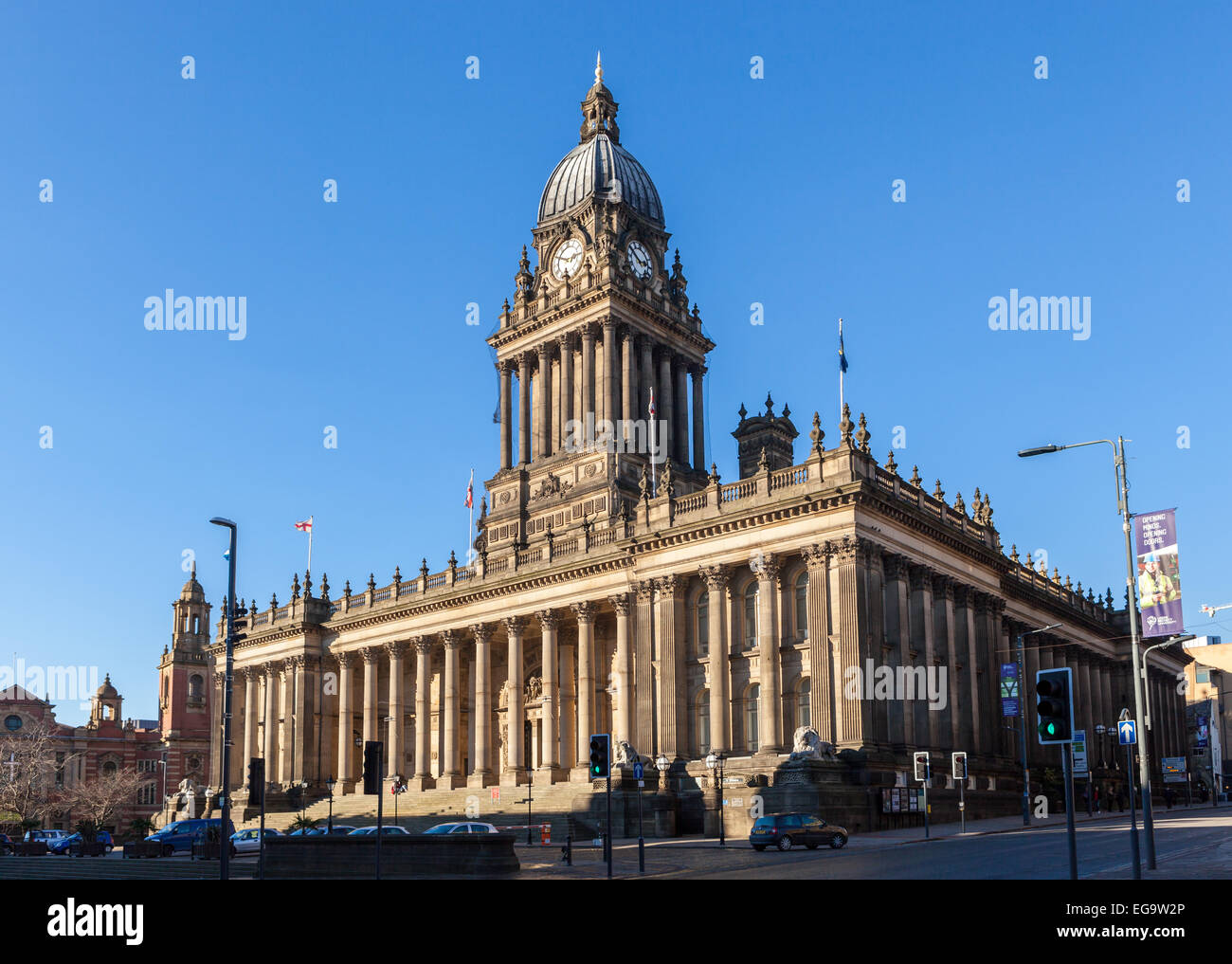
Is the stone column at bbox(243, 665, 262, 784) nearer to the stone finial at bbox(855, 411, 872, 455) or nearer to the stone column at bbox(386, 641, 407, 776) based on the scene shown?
the stone column at bbox(386, 641, 407, 776)

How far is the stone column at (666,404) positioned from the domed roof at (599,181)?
1161cm

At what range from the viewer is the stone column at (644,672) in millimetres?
64375

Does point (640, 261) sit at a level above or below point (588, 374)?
above

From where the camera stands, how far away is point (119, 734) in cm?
12731

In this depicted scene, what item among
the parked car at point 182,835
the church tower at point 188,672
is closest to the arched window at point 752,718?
the parked car at point 182,835

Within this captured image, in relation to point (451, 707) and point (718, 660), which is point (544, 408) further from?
point (718, 660)

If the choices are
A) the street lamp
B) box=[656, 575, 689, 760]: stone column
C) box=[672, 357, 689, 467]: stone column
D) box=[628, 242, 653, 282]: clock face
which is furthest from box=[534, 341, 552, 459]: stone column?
the street lamp

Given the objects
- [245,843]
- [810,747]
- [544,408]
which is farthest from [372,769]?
[544,408]

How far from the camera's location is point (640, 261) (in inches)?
3509

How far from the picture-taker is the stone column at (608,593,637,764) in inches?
2616

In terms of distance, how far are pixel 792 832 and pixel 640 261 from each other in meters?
54.0

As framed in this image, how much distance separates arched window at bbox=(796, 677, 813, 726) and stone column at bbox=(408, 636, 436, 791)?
3062 centimetres

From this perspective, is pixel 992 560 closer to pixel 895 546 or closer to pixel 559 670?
pixel 895 546

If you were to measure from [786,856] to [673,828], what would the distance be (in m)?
19.6
